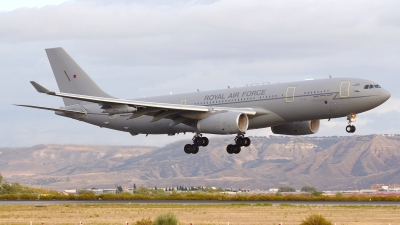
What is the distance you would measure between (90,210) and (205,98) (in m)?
16.7

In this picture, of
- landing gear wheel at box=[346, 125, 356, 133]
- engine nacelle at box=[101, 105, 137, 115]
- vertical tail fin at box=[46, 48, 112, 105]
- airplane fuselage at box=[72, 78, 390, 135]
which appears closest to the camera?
airplane fuselage at box=[72, 78, 390, 135]

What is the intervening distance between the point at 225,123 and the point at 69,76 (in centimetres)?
2137

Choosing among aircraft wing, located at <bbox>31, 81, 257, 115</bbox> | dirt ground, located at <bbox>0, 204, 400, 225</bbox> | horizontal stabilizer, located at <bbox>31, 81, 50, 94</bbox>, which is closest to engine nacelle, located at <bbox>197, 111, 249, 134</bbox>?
aircraft wing, located at <bbox>31, 81, 257, 115</bbox>

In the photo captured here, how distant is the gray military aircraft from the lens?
195 feet

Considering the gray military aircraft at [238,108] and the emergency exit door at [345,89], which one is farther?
the gray military aircraft at [238,108]

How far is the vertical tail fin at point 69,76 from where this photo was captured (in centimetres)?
7569

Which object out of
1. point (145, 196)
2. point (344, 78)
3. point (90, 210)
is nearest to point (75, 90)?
point (145, 196)

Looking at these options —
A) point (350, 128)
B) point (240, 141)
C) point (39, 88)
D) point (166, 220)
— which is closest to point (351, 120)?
point (350, 128)

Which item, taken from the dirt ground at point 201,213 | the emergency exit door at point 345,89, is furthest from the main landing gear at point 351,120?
the dirt ground at point 201,213

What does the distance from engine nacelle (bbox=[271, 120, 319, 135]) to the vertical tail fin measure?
17954 millimetres

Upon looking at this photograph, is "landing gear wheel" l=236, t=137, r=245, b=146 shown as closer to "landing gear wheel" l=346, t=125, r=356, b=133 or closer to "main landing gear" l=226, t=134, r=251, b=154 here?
"main landing gear" l=226, t=134, r=251, b=154

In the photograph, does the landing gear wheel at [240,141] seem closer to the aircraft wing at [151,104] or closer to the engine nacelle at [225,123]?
the engine nacelle at [225,123]

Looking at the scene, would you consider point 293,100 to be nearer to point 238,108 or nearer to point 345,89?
point 345,89

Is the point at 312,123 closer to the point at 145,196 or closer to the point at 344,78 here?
the point at 344,78
